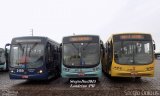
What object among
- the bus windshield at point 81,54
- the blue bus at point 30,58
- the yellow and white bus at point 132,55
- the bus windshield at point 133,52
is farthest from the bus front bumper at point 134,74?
the blue bus at point 30,58

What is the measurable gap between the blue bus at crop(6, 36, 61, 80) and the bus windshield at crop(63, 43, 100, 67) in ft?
4.26

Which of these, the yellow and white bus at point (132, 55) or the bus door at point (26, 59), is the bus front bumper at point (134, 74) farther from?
the bus door at point (26, 59)

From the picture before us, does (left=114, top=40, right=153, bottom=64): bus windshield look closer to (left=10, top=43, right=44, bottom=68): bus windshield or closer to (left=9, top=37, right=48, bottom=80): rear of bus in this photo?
(left=9, top=37, right=48, bottom=80): rear of bus

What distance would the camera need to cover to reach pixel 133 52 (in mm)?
20469

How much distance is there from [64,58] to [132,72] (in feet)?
14.2

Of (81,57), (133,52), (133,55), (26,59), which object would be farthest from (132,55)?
(26,59)

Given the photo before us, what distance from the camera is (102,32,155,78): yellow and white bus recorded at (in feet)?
65.9

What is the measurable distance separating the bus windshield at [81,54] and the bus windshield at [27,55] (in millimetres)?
1596

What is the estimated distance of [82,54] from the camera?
67.4ft

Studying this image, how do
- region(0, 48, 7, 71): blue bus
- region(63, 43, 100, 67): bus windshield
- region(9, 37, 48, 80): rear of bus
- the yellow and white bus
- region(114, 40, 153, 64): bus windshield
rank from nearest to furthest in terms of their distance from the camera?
the yellow and white bus → region(9, 37, 48, 80): rear of bus → region(114, 40, 153, 64): bus windshield → region(63, 43, 100, 67): bus windshield → region(0, 48, 7, 71): blue bus

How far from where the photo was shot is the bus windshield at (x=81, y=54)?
67.0ft

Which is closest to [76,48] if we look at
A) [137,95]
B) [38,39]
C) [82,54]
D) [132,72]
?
[82,54]

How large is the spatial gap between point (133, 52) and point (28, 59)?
654 cm

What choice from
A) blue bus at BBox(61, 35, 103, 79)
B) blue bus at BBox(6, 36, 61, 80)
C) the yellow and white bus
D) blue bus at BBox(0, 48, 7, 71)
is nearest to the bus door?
blue bus at BBox(6, 36, 61, 80)
